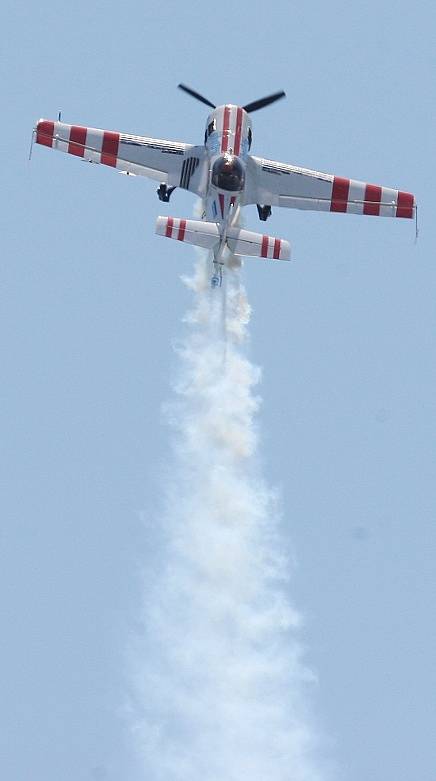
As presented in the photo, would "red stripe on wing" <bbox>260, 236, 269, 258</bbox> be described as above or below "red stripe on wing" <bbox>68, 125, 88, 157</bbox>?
below

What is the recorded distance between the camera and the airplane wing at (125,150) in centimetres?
4544

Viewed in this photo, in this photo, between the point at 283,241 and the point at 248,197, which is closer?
the point at 283,241

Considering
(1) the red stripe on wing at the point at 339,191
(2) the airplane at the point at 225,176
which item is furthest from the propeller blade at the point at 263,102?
(1) the red stripe on wing at the point at 339,191

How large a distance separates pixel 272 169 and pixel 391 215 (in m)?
3.70

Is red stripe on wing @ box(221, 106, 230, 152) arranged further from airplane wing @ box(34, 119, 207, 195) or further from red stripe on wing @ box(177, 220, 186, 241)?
red stripe on wing @ box(177, 220, 186, 241)

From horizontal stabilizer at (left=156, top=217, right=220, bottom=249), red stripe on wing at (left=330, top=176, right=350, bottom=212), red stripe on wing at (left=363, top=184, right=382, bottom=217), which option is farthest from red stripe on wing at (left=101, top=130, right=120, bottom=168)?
red stripe on wing at (left=363, top=184, right=382, bottom=217)

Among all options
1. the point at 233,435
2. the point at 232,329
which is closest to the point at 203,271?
the point at 232,329

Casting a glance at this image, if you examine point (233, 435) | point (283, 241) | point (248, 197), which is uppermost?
point (248, 197)

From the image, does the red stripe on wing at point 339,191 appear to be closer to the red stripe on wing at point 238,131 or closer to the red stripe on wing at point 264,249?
the red stripe on wing at point 238,131

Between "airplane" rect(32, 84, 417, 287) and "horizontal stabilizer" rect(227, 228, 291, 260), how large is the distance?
0.03 meters

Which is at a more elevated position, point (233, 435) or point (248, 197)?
point (248, 197)

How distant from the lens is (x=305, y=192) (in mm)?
46406

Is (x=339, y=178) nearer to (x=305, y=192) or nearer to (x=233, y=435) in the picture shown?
(x=305, y=192)

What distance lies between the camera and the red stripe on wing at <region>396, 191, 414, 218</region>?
46594 millimetres
